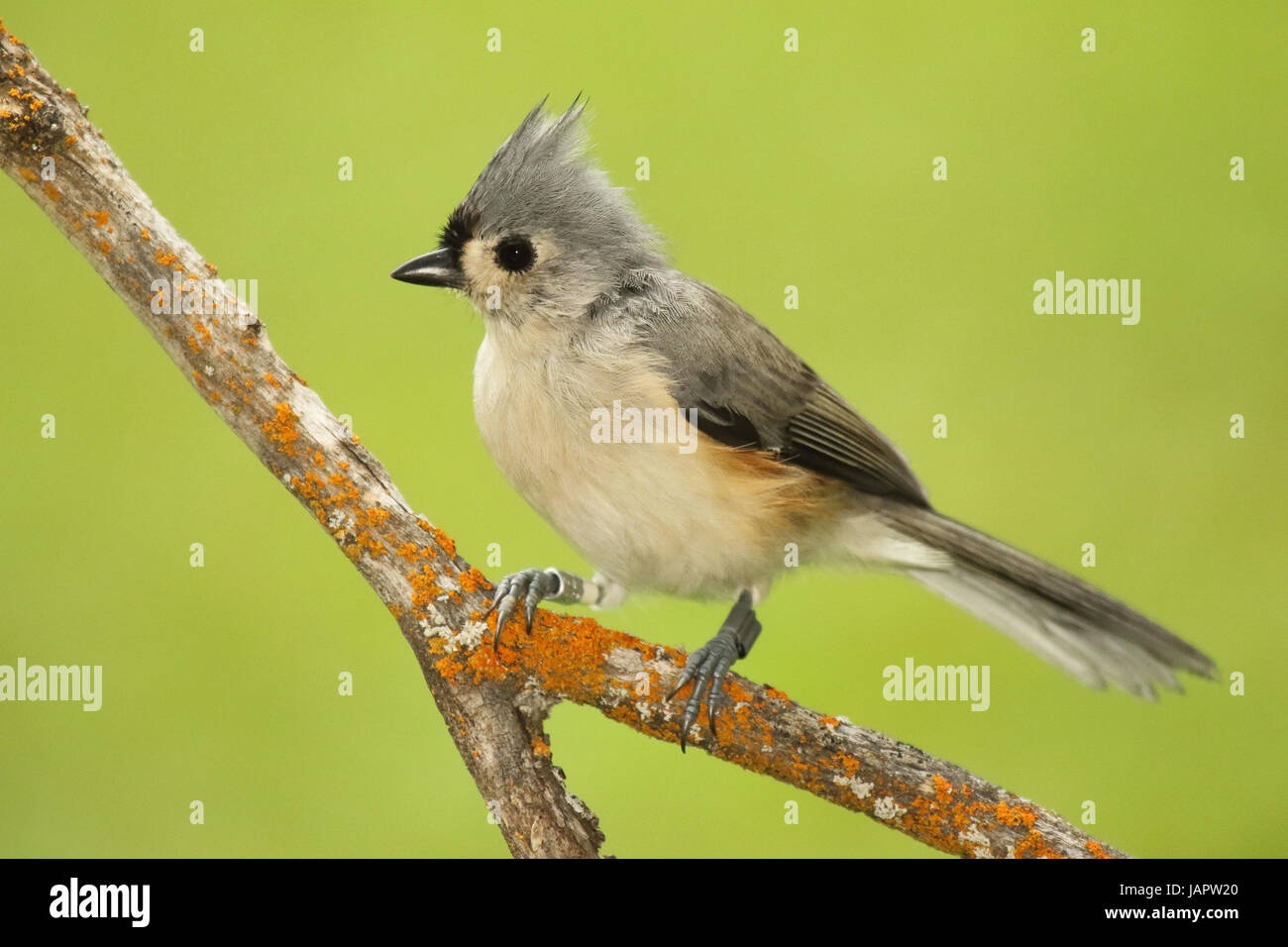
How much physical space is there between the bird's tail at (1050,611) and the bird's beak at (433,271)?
1172 millimetres

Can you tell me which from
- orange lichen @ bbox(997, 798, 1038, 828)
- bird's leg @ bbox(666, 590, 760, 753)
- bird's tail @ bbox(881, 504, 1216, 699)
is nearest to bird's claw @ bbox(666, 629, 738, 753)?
bird's leg @ bbox(666, 590, 760, 753)

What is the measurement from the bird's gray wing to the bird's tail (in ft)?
0.54

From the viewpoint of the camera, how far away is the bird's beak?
2.56m

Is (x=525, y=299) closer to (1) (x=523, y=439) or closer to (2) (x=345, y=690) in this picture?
(1) (x=523, y=439)

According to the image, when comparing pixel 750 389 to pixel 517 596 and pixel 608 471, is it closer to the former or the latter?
pixel 608 471

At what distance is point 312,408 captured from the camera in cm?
225

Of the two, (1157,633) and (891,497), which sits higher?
(891,497)

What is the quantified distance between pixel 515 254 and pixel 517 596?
77 centimetres

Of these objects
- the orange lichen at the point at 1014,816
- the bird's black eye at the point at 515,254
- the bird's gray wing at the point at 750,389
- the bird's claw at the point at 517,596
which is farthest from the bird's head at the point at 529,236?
the orange lichen at the point at 1014,816

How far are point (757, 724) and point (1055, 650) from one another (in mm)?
891

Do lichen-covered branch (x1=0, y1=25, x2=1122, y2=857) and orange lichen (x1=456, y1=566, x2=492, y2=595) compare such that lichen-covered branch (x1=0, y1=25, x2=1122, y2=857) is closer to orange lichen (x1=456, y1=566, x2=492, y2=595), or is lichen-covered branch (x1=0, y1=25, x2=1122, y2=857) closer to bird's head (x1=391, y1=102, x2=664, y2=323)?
orange lichen (x1=456, y1=566, x2=492, y2=595)

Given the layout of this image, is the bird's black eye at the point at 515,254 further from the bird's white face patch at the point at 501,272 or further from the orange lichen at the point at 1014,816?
the orange lichen at the point at 1014,816

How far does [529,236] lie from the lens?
8.38 feet

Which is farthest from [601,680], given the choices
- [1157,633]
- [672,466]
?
[1157,633]
